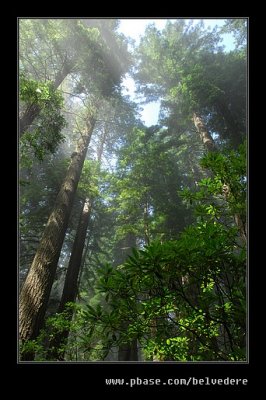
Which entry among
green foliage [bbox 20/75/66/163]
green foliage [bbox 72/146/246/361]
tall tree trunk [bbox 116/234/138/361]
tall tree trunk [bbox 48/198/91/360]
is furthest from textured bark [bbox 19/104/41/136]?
green foliage [bbox 72/146/246/361]

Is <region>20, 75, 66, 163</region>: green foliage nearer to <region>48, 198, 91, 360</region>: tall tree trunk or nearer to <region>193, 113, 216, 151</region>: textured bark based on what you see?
<region>48, 198, 91, 360</region>: tall tree trunk

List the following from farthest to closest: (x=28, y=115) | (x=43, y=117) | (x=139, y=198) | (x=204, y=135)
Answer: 1. (x=139, y=198)
2. (x=204, y=135)
3. (x=43, y=117)
4. (x=28, y=115)

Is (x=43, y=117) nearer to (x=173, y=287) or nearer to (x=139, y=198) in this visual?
(x=139, y=198)

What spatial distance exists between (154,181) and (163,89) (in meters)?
8.94

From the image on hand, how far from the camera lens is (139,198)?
1150cm

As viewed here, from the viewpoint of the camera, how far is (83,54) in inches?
401

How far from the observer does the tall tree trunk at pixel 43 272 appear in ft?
17.1

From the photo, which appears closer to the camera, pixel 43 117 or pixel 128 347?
pixel 128 347

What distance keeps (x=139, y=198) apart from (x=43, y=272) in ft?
20.1

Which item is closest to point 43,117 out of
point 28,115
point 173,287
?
point 28,115

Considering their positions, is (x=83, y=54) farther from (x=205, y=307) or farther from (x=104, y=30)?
(x=205, y=307)

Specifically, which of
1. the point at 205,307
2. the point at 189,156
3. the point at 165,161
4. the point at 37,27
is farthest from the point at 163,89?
the point at 205,307

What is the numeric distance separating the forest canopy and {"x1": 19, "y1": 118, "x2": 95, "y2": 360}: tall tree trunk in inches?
1.1
